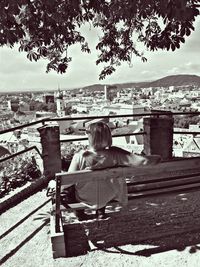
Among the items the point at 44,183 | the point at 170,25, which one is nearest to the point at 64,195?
the point at 44,183

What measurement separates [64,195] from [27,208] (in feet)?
4.64

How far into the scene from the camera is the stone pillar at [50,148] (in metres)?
5.20

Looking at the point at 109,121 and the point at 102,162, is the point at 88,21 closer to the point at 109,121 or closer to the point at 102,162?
the point at 102,162

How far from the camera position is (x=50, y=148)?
5277 mm

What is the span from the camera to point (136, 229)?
319 centimetres

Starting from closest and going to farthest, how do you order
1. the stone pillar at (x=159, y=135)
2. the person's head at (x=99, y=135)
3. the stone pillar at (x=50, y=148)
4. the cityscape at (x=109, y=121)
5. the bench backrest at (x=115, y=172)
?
the bench backrest at (x=115, y=172), the person's head at (x=99, y=135), the stone pillar at (x=50, y=148), the stone pillar at (x=159, y=135), the cityscape at (x=109, y=121)

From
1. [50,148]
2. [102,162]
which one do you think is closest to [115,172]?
[102,162]

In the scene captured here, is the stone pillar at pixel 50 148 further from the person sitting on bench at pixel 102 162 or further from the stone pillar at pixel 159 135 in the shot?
the person sitting on bench at pixel 102 162

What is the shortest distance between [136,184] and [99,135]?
2.18 ft

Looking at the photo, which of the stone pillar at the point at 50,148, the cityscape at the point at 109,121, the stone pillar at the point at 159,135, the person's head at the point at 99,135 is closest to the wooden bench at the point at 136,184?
the person's head at the point at 99,135

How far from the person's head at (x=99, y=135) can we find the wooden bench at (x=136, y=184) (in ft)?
1.10

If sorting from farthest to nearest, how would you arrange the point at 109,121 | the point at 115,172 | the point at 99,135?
1. the point at 109,121
2. the point at 99,135
3. the point at 115,172

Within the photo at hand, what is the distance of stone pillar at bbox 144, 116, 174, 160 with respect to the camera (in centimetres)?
603

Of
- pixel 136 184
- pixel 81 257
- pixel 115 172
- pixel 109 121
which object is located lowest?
pixel 109 121
